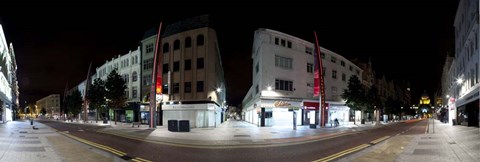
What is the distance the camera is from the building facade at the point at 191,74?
152 feet

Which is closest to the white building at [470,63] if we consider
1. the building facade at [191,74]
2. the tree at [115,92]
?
the building facade at [191,74]

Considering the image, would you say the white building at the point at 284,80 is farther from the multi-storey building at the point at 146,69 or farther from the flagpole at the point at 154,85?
the multi-storey building at the point at 146,69

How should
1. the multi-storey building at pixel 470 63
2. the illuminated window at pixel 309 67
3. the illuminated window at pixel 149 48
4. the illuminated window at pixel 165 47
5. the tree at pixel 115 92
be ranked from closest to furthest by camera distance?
the multi-storey building at pixel 470 63
the illuminated window at pixel 165 47
the tree at pixel 115 92
the illuminated window at pixel 309 67
the illuminated window at pixel 149 48

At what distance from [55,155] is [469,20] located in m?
42.6

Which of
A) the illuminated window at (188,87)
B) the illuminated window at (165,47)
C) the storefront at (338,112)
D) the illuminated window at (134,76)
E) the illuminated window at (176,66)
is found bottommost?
the storefront at (338,112)

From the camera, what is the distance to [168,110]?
160 ft

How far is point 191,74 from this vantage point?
4784 centimetres

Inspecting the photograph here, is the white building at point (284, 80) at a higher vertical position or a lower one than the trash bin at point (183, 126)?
higher

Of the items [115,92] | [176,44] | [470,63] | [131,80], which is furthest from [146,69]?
[470,63]

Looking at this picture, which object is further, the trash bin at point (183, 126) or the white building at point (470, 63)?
the white building at point (470, 63)

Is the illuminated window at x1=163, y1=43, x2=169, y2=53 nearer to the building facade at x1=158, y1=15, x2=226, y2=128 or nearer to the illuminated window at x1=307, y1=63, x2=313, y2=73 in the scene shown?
the building facade at x1=158, y1=15, x2=226, y2=128

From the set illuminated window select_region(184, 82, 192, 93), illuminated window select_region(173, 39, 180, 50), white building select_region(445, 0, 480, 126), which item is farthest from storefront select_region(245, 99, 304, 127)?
white building select_region(445, 0, 480, 126)

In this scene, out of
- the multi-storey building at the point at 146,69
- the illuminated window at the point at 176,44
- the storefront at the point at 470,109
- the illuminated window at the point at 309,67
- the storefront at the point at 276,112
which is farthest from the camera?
the multi-storey building at the point at 146,69

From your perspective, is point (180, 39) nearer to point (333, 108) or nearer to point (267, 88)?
point (267, 88)
